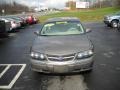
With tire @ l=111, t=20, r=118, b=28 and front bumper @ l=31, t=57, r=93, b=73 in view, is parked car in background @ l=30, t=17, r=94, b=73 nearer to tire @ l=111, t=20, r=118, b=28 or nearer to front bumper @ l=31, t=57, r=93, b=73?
front bumper @ l=31, t=57, r=93, b=73

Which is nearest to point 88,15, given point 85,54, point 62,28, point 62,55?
point 62,28

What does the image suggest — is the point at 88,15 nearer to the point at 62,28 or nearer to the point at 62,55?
the point at 62,28

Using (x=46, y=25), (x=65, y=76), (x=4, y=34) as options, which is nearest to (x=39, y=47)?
(x=65, y=76)

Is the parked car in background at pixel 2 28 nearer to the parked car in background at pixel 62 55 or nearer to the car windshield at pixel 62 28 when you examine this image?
the car windshield at pixel 62 28

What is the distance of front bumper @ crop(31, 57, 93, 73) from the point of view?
21.8 ft

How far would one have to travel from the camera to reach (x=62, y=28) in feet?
28.9

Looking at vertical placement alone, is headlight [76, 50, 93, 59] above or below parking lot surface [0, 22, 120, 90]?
above

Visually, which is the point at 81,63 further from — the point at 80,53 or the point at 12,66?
the point at 12,66

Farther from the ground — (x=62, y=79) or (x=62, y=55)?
(x=62, y=55)

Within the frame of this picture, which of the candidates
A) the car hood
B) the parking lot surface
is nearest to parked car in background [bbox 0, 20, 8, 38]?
the parking lot surface

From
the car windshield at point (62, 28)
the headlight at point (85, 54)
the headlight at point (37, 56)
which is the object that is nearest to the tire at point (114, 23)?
the car windshield at point (62, 28)

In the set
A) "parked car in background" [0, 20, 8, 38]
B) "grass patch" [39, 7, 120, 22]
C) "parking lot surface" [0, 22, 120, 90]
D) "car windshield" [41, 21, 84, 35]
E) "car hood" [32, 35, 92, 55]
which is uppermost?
"car windshield" [41, 21, 84, 35]

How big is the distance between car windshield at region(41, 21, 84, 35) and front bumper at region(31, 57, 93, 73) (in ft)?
6.02

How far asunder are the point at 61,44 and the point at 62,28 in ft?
5.39
